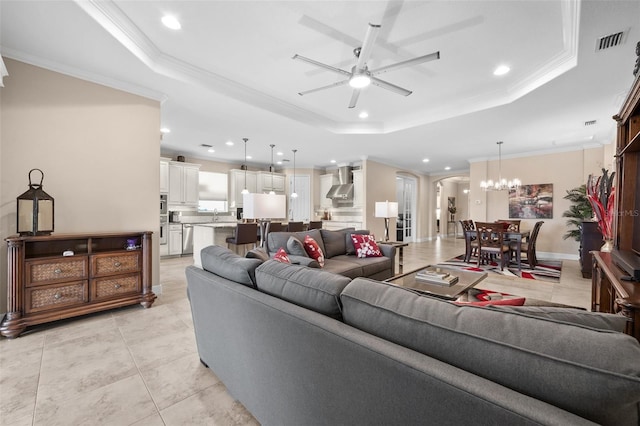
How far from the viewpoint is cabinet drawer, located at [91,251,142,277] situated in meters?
2.74

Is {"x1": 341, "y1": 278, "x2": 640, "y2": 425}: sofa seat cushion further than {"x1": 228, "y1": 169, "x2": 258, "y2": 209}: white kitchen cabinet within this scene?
No

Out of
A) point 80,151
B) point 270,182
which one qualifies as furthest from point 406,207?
point 80,151

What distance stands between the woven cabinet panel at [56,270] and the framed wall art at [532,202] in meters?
8.60

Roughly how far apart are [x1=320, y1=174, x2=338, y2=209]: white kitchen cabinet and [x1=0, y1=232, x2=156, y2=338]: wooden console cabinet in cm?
632

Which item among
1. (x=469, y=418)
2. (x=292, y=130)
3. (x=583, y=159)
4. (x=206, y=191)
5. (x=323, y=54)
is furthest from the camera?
(x=206, y=191)

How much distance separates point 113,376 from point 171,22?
111 inches

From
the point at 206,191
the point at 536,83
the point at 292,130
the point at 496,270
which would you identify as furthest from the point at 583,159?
the point at 206,191

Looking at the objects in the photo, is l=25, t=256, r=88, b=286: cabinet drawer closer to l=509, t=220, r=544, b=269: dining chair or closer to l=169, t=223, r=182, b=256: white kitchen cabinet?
l=169, t=223, r=182, b=256: white kitchen cabinet

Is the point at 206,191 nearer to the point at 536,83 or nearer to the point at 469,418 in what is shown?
the point at 536,83

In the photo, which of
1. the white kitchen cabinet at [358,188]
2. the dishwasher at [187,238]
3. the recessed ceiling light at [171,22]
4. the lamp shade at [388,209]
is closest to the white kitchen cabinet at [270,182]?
the dishwasher at [187,238]

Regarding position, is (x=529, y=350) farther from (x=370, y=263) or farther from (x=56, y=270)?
(x=56, y=270)

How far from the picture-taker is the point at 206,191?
754cm

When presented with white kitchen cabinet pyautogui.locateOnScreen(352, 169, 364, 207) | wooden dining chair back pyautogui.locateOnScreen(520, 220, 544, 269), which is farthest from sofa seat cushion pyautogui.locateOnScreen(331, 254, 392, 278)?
white kitchen cabinet pyautogui.locateOnScreen(352, 169, 364, 207)

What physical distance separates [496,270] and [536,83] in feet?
10.6
